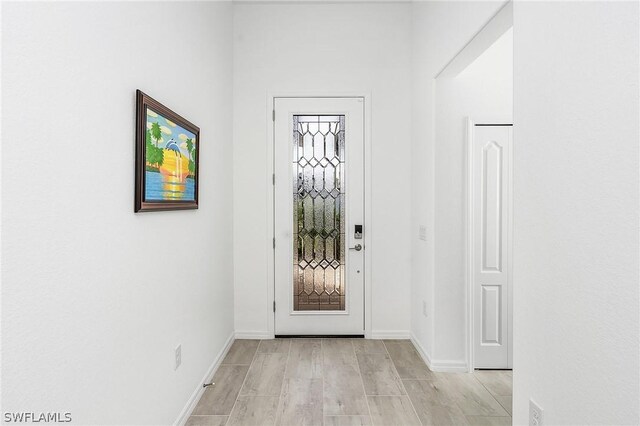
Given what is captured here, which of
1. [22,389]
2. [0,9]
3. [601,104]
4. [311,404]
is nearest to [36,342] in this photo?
[22,389]

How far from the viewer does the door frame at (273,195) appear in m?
3.51

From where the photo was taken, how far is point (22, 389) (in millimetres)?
1001

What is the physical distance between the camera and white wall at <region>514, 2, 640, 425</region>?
1100 millimetres

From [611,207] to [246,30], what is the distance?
334 centimetres

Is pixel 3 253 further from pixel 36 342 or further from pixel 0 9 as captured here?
pixel 0 9

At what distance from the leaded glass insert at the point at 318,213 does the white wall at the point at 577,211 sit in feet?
6.49

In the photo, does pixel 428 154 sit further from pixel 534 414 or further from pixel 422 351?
pixel 534 414

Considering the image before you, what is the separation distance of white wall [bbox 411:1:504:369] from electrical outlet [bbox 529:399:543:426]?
4.14ft

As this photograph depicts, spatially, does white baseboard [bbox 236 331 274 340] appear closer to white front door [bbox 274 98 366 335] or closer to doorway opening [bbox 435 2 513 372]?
white front door [bbox 274 98 366 335]

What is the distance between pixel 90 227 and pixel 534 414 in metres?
1.92

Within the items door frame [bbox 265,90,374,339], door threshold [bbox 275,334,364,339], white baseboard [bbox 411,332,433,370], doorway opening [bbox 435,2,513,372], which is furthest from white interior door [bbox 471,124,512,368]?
door threshold [bbox 275,334,364,339]

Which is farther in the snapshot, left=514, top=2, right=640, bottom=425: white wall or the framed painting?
the framed painting

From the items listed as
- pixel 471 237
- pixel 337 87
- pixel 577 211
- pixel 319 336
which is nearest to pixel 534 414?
pixel 577 211

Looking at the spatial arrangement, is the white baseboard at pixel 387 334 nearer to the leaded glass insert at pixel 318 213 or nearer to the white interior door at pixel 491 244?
the leaded glass insert at pixel 318 213
